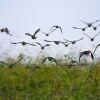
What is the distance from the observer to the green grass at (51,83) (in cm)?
577

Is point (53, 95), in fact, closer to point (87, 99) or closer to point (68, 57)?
point (87, 99)

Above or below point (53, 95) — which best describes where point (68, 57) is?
above

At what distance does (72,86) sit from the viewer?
607 centimetres

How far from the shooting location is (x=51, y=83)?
619 centimetres

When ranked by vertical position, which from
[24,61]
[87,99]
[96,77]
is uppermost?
[24,61]

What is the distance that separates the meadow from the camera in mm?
5766

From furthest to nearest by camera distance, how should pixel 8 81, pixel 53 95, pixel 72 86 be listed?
1. pixel 8 81
2. pixel 72 86
3. pixel 53 95

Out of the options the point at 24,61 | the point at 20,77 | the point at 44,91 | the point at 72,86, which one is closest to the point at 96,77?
the point at 72,86

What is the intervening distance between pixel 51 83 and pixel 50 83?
0.09 ft

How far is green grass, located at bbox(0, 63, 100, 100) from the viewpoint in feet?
18.9

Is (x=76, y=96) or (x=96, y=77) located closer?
(x=76, y=96)

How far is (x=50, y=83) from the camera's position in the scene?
20.4 ft

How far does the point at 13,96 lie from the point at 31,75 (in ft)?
3.48

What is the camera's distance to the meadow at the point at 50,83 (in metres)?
5.77
